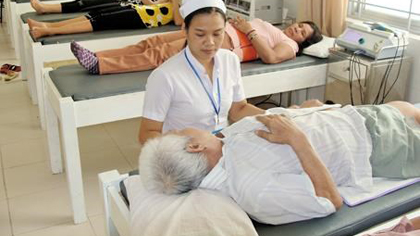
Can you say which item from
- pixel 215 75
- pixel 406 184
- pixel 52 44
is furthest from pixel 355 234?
pixel 52 44

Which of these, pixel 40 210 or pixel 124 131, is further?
pixel 124 131

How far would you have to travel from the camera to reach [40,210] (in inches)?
89.4

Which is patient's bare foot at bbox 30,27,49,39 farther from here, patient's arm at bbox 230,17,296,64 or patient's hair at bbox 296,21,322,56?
patient's hair at bbox 296,21,322,56

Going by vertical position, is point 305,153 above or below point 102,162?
above

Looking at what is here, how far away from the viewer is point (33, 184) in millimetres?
2508

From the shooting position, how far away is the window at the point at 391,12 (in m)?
2.61

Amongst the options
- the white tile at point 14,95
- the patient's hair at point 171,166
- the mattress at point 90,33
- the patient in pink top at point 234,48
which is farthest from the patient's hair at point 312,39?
the white tile at point 14,95

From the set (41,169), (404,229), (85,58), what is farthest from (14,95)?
(404,229)

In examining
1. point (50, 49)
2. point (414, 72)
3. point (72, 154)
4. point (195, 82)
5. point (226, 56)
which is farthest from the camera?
point (50, 49)

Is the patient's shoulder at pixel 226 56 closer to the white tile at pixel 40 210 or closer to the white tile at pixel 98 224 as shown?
the white tile at pixel 98 224

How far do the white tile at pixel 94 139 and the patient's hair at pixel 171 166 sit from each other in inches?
69.3

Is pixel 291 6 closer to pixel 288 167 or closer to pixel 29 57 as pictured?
pixel 29 57

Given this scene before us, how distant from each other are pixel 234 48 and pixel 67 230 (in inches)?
53.6

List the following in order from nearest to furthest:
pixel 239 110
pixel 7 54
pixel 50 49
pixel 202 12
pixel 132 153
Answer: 1. pixel 202 12
2. pixel 239 110
3. pixel 132 153
4. pixel 50 49
5. pixel 7 54
